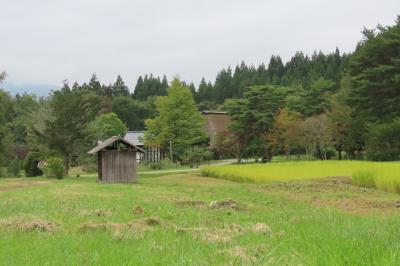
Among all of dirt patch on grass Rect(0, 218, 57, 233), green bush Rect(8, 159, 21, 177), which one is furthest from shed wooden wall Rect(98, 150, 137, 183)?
dirt patch on grass Rect(0, 218, 57, 233)

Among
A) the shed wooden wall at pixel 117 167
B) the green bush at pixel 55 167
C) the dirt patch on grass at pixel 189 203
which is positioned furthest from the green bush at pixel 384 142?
the dirt patch on grass at pixel 189 203

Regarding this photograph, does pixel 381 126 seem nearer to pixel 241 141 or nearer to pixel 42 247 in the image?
pixel 241 141

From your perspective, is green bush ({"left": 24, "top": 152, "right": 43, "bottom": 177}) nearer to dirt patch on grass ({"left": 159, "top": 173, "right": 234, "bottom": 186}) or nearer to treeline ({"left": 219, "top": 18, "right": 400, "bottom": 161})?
dirt patch on grass ({"left": 159, "top": 173, "right": 234, "bottom": 186})

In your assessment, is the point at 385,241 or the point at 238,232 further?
the point at 238,232

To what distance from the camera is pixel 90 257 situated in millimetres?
5113

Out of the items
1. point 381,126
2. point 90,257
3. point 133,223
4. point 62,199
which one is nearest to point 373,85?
point 381,126

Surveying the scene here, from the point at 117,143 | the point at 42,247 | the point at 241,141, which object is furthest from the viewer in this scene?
the point at 241,141

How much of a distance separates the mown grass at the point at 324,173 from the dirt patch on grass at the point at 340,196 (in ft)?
2.68

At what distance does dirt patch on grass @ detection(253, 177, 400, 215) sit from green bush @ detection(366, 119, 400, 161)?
51.7ft

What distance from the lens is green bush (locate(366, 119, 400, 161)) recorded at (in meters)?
36.9

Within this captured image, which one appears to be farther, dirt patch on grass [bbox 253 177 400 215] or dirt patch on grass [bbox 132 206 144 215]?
dirt patch on grass [bbox 253 177 400 215]

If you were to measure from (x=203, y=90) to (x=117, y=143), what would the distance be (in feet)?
240

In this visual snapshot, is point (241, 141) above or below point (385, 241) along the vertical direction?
above

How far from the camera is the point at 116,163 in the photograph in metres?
30.6
